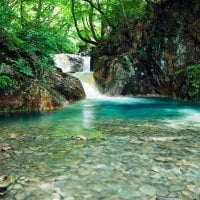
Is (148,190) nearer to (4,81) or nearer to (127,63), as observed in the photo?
(4,81)

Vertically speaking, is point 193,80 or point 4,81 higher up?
point 193,80

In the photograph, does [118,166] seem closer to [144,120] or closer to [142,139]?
[142,139]

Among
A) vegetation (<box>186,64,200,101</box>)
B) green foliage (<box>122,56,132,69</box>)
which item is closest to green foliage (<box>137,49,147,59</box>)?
green foliage (<box>122,56,132,69</box>)

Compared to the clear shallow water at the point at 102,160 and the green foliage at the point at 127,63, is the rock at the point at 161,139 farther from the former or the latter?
the green foliage at the point at 127,63

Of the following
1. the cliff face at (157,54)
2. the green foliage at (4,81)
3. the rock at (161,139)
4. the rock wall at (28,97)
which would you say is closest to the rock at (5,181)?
the rock at (161,139)

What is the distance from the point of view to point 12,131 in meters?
7.22

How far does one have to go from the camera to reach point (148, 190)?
3750 mm

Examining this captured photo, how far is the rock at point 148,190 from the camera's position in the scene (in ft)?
12.0

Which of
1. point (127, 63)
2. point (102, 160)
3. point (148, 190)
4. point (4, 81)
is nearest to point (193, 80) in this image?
point (127, 63)

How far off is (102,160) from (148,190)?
1.28 meters

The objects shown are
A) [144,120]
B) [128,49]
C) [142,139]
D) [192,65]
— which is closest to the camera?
[142,139]

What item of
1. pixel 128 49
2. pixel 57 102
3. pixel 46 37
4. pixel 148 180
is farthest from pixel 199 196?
pixel 128 49

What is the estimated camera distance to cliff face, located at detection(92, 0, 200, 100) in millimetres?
16531

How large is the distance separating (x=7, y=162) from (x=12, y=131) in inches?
99.2
